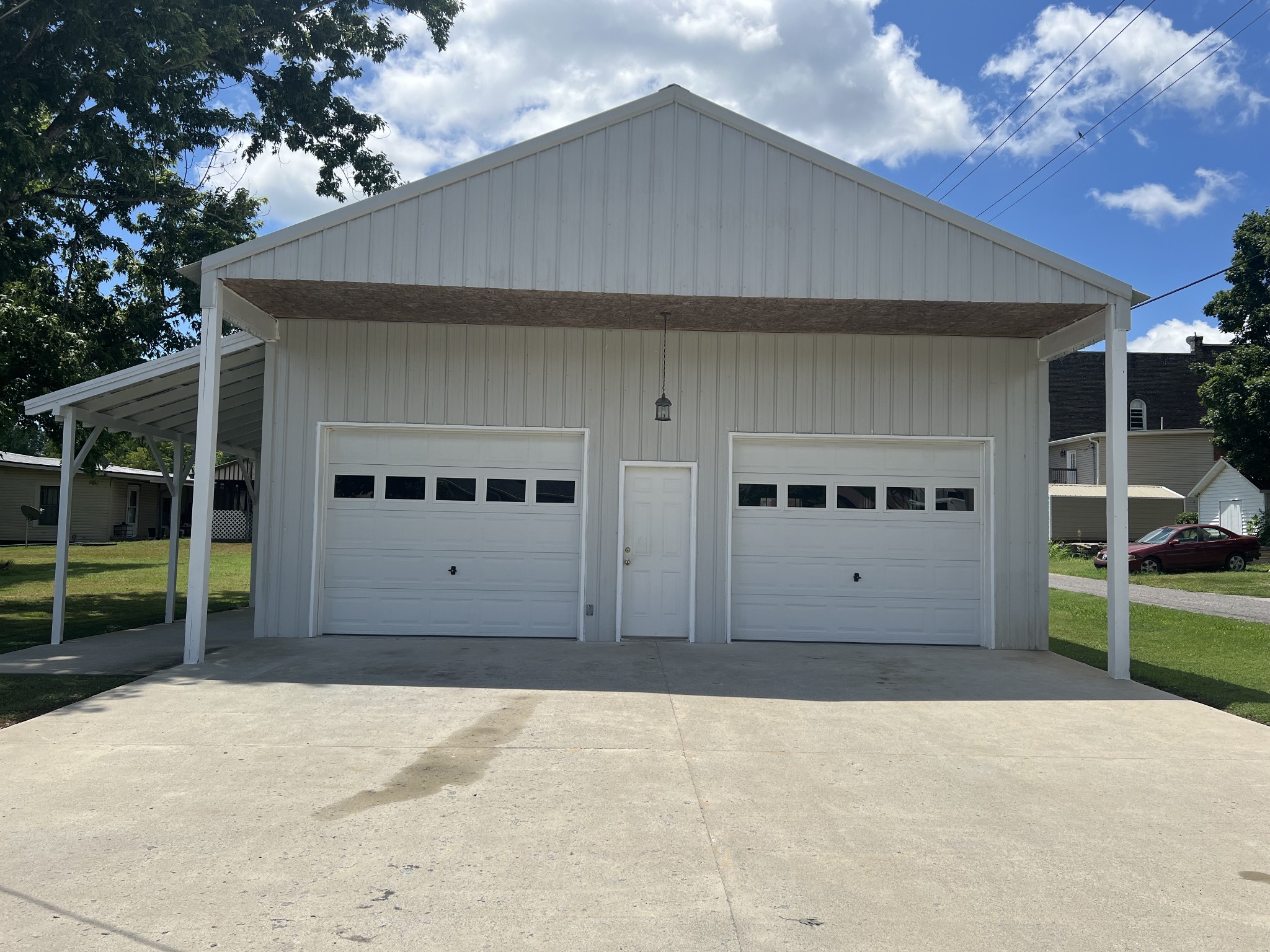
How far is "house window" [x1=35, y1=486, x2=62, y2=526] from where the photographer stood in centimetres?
3231

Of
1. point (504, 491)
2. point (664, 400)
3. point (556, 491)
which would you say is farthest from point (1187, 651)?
point (504, 491)

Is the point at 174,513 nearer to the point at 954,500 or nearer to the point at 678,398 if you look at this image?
the point at 678,398

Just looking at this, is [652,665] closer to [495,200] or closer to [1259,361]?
[495,200]

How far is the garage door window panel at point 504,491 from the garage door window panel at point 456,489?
0.16 m

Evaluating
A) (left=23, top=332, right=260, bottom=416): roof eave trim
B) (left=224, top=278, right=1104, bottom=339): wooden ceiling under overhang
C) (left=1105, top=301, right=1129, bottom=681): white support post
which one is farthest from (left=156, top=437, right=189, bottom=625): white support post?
(left=1105, top=301, right=1129, bottom=681): white support post

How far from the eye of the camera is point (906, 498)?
1088cm

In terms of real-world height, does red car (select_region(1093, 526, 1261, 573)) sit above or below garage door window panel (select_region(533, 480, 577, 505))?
below

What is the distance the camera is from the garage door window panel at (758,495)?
425 inches

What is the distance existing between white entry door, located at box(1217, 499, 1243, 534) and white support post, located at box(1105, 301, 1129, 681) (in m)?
24.6

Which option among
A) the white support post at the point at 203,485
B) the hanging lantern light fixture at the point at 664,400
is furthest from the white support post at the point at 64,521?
the hanging lantern light fixture at the point at 664,400

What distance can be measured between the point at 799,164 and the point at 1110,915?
23.1ft

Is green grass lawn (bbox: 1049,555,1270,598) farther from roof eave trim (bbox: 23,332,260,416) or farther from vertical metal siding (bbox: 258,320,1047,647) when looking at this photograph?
roof eave trim (bbox: 23,332,260,416)

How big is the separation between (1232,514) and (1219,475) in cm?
165

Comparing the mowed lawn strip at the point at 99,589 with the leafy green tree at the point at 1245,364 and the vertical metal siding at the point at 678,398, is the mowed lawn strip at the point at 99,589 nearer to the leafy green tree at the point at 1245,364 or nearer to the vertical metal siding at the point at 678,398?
the vertical metal siding at the point at 678,398
